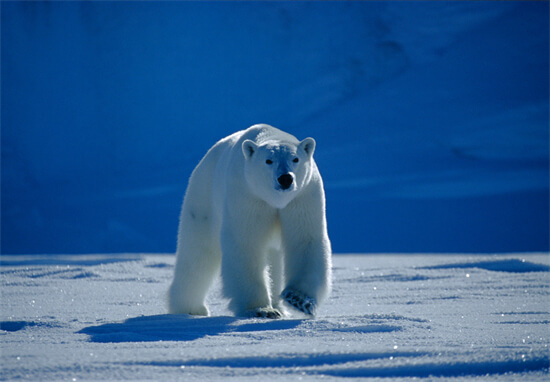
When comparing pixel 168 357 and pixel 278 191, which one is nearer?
pixel 168 357

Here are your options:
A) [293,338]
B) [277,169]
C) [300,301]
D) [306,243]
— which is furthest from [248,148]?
[293,338]

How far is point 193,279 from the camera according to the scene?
429 cm

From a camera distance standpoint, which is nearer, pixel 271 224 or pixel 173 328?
pixel 173 328

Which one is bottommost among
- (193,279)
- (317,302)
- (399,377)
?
(399,377)

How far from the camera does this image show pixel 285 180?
334cm

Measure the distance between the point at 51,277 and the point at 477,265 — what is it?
4517 mm

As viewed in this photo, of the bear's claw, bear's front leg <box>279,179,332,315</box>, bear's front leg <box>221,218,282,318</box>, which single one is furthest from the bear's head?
the bear's claw

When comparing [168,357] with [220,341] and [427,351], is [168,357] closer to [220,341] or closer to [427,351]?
[220,341]

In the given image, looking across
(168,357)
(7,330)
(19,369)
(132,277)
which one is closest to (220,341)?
(168,357)

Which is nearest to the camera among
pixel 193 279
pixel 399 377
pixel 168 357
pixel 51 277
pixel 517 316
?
pixel 399 377

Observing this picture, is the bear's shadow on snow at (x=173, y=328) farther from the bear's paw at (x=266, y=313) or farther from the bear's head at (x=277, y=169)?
the bear's head at (x=277, y=169)

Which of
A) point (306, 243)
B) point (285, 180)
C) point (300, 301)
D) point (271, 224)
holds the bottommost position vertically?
point (300, 301)

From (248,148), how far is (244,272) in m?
0.76

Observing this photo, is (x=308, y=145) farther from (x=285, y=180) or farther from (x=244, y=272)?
(x=244, y=272)
